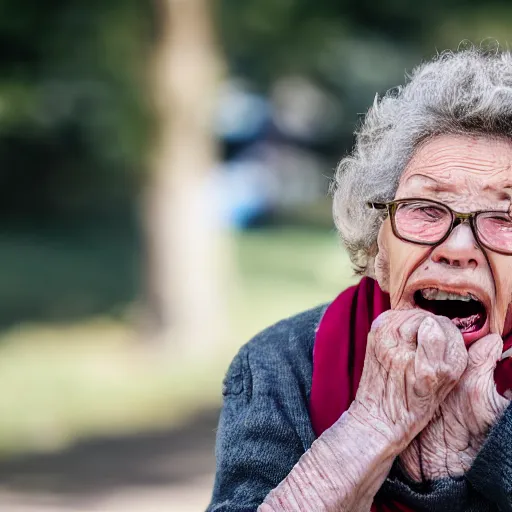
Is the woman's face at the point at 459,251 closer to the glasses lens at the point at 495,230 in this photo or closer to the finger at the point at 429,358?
the glasses lens at the point at 495,230

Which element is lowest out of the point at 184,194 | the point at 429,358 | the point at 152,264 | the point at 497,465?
the point at 497,465

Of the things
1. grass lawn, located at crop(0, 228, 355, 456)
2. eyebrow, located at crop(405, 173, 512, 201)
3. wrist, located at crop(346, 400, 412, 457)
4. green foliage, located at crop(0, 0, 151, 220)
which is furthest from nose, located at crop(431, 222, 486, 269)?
green foliage, located at crop(0, 0, 151, 220)

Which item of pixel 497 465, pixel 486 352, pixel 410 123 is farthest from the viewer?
pixel 410 123

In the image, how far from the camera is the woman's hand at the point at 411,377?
83.8 inches

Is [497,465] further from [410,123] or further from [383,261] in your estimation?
[410,123]

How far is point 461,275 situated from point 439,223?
6.0 inches

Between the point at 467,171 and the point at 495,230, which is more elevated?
the point at 467,171

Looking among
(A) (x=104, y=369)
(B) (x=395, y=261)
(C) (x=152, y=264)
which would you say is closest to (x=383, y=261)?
(B) (x=395, y=261)

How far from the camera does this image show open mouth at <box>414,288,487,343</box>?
223cm

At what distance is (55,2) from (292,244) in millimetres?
7907

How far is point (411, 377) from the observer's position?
2.15 m

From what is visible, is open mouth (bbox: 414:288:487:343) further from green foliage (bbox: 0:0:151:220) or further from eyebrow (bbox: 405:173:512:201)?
green foliage (bbox: 0:0:151:220)

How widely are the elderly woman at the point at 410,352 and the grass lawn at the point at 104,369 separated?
191 cm

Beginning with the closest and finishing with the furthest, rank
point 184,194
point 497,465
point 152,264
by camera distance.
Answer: point 497,465, point 184,194, point 152,264
